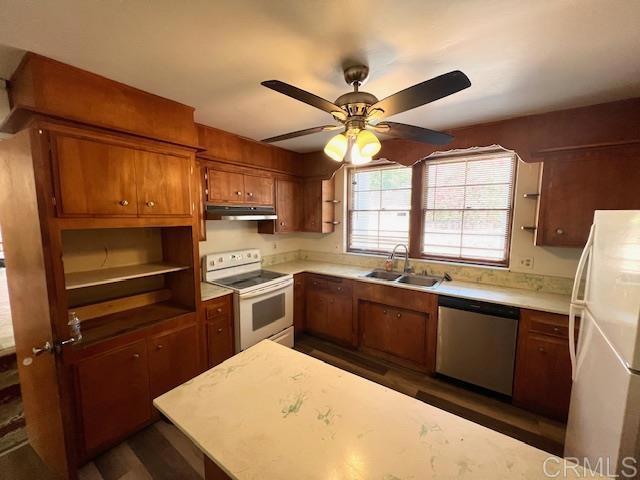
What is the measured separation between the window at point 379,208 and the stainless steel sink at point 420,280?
1.57 feet

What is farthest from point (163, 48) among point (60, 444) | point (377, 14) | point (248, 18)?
point (60, 444)

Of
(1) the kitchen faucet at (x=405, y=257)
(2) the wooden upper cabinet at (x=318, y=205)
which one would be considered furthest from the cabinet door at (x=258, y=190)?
(1) the kitchen faucet at (x=405, y=257)

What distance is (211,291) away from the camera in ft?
8.13

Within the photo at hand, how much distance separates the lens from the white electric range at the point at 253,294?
2.53 metres

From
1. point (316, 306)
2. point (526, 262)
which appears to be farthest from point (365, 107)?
point (316, 306)

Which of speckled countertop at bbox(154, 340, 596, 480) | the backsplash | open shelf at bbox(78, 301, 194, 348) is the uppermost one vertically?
the backsplash

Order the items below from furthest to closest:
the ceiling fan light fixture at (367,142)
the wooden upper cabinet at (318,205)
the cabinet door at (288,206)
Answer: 1. the wooden upper cabinet at (318,205)
2. the cabinet door at (288,206)
3. the ceiling fan light fixture at (367,142)

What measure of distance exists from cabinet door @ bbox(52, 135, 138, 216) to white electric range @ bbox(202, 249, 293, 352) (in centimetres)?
122

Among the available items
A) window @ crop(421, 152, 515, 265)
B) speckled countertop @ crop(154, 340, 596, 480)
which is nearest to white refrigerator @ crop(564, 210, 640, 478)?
Answer: speckled countertop @ crop(154, 340, 596, 480)

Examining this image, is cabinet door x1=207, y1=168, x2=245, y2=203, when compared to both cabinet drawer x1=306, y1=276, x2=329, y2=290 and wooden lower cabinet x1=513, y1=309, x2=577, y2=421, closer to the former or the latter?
cabinet drawer x1=306, y1=276, x2=329, y2=290

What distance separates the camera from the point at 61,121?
1.43 meters

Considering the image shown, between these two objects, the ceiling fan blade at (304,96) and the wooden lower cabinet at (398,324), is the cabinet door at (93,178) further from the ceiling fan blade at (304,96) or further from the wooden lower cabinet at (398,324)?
the wooden lower cabinet at (398,324)

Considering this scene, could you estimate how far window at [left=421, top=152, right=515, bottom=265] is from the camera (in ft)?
8.66

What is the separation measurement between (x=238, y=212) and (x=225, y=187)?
285mm
